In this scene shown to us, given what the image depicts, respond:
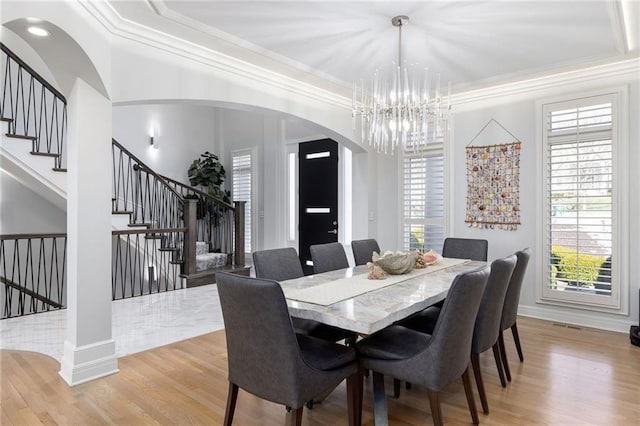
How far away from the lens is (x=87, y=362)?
2.80 meters

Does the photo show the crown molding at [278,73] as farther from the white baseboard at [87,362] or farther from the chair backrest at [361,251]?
the white baseboard at [87,362]

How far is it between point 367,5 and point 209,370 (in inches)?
114

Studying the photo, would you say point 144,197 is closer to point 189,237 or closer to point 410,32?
point 189,237

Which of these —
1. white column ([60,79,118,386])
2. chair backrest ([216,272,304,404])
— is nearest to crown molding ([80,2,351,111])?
white column ([60,79,118,386])

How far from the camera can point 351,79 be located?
4.30 m

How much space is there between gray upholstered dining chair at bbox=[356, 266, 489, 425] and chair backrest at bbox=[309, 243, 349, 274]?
3.96ft

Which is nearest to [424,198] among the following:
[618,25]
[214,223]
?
[618,25]

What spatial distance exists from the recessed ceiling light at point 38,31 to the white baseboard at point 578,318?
16.4ft

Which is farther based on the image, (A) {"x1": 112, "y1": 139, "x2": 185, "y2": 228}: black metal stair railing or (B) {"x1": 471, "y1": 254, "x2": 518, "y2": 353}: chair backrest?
(A) {"x1": 112, "y1": 139, "x2": 185, "y2": 228}: black metal stair railing

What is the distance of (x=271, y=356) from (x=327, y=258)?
1.70 metres

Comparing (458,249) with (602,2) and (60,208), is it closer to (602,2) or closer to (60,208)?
(602,2)

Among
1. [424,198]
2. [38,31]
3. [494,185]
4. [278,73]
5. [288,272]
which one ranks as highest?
[278,73]

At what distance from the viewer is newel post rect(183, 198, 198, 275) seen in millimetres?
5828

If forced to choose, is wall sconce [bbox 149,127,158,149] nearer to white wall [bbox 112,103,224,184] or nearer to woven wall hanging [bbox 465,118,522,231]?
white wall [bbox 112,103,224,184]
